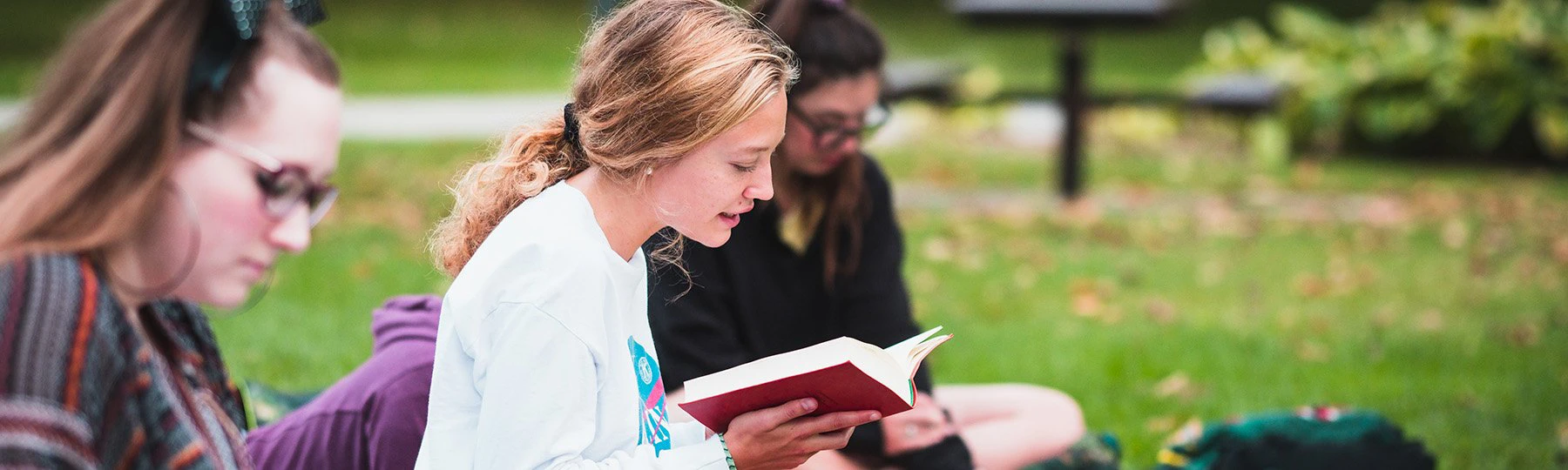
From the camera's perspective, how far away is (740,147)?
2162 millimetres

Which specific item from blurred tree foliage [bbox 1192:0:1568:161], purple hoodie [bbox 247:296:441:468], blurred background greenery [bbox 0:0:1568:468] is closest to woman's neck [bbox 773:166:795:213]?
blurred background greenery [bbox 0:0:1568:468]

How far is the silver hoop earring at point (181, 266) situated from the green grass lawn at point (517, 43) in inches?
395

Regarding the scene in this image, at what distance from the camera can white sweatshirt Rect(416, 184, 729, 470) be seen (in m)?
1.91

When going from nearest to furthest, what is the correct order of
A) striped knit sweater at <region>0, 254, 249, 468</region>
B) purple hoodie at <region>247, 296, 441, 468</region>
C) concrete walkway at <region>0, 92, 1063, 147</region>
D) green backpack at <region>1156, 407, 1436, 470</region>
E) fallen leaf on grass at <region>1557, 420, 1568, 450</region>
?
striped knit sweater at <region>0, 254, 249, 468</region> → purple hoodie at <region>247, 296, 441, 468</region> → green backpack at <region>1156, 407, 1436, 470</region> → fallen leaf on grass at <region>1557, 420, 1568, 450</region> → concrete walkway at <region>0, 92, 1063, 147</region>

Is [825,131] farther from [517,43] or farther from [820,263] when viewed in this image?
[517,43]

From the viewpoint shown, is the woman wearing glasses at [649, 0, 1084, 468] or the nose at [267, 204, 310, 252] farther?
the woman wearing glasses at [649, 0, 1084, 468]

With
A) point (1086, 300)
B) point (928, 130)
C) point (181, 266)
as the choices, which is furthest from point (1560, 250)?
point (181, 266)

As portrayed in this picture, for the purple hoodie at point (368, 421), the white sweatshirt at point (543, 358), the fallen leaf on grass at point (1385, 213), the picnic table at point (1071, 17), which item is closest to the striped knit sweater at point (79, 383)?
the white sweatshirt at point (543, 358)

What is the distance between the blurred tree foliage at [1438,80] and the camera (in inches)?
369

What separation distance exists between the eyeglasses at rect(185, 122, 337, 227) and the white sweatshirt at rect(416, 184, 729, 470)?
0.36 meters

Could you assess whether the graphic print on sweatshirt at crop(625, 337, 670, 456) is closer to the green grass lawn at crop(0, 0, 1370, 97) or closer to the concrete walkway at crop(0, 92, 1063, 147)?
the concrete walkway at crop(0, 92, 1063, 147)

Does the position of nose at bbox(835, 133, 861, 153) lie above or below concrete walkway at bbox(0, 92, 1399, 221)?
above

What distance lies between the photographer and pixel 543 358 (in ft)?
6.27

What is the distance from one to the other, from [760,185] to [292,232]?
0.79m
